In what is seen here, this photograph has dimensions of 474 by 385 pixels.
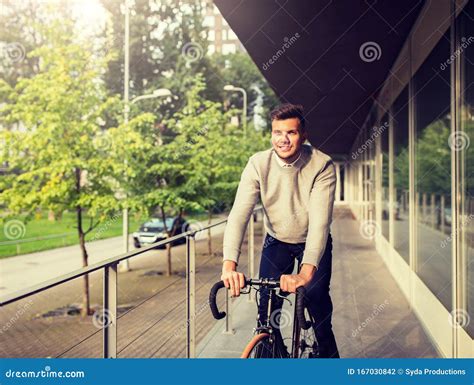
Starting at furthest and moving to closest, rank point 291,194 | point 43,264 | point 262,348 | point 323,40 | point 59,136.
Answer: point 43,264
point 59,136
point 323,40
point 291,194
point 262,348

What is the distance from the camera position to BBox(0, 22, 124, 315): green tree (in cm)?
863

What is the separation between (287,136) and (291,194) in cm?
31

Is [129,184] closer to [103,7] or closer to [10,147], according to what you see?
[10,147]

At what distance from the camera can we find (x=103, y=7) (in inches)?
1219

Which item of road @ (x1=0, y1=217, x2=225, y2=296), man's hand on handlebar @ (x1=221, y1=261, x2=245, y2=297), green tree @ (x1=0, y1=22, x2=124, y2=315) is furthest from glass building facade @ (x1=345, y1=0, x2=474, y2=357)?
road @ (x1=0, y1=217, x2=225, y2=296)

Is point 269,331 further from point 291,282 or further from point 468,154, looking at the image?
point 468,154

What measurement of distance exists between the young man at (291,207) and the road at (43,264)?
8719mm

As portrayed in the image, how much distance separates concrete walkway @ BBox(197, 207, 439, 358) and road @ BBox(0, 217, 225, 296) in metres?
6.39

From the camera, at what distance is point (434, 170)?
5621 mm

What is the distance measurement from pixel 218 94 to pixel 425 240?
29.4 meters

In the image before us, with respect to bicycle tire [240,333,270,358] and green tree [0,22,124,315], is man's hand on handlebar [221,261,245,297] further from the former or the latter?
green tree [0,22,124,315]

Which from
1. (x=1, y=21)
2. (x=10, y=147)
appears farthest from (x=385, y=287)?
(x=1, y=21)

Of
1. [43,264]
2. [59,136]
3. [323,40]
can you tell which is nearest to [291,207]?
[323,40]

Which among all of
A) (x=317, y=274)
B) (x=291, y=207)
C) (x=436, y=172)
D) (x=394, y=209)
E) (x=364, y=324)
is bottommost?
(x=364, y=324)
